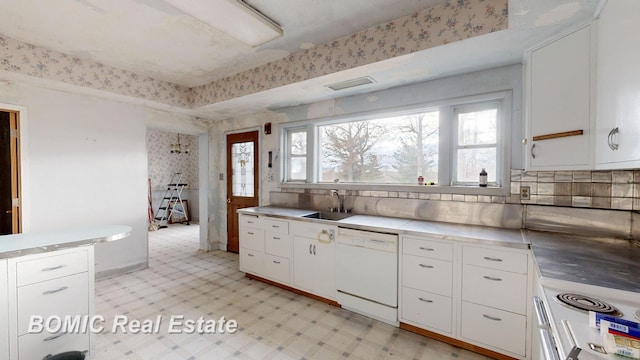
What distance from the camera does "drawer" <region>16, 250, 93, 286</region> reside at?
1.58 m

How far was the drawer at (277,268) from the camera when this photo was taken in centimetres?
302

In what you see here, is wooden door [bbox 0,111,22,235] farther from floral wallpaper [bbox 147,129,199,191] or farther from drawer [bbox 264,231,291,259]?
floral wallpaper [bbox 147,129,199,191]

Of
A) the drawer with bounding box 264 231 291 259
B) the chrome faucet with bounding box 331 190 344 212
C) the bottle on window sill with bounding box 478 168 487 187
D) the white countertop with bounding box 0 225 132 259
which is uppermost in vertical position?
the bottle on window sill with bounding box 478 168 487 187

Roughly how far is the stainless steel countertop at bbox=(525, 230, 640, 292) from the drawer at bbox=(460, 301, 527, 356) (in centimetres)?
55

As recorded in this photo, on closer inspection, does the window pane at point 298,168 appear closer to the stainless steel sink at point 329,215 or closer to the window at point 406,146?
the window at point 406,146

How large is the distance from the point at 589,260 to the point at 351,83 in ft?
7.53

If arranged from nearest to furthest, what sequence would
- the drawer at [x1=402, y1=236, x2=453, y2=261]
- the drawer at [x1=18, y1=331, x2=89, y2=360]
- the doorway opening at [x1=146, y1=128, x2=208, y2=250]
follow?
the drawer at [x1=18, y1=331, x2=89, y2=360]
the drawer at [x1=402, y1=236, x2=453, y2=261]
the doorway opening at [x1=146, y1=128, x2=208, y2=250]

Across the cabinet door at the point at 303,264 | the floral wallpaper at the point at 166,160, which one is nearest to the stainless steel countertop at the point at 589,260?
the cabinet door at the point at 303,264

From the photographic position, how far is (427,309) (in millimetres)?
2143

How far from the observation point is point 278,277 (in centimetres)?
309

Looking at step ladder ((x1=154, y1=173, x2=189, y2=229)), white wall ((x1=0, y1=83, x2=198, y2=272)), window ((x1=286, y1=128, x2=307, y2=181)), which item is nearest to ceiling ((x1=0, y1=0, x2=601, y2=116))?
white wall ((x1=0, y1=83, x2=198, y2=272))

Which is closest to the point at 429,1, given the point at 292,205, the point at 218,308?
the point at 292,205

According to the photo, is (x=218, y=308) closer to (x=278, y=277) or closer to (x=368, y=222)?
(x=278, y=277)

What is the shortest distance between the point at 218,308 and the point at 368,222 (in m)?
1.77
